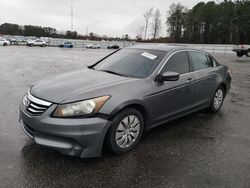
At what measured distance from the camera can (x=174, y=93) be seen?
4.22 meters

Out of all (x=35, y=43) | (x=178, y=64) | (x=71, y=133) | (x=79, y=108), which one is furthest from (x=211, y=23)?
(x=71, y=133)

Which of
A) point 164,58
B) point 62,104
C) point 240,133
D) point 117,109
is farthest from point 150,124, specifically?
point 240,133

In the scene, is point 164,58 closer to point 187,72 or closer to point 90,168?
point 187,72

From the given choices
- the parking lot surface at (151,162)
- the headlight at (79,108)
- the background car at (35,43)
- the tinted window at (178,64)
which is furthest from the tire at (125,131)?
the background car at (35,43)

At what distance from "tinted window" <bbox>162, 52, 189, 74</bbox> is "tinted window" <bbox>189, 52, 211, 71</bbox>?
233mm

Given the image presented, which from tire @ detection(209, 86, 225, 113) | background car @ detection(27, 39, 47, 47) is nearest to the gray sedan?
tire @ detection(209, 86, 225, 113)

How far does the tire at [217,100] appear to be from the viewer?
553 cm

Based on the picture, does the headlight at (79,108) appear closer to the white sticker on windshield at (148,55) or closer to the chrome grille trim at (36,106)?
the chrome grille trim at (36,106)

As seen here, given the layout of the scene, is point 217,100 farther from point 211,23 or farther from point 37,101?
point 211,23

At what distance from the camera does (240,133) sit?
4555 mm

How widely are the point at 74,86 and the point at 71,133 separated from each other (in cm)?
76

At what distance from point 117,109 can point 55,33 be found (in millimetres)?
90963

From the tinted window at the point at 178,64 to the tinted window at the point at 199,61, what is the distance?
23 cm

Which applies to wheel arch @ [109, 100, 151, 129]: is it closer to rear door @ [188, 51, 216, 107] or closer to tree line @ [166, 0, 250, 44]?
rear door @ [188, 51, 216, 107]
